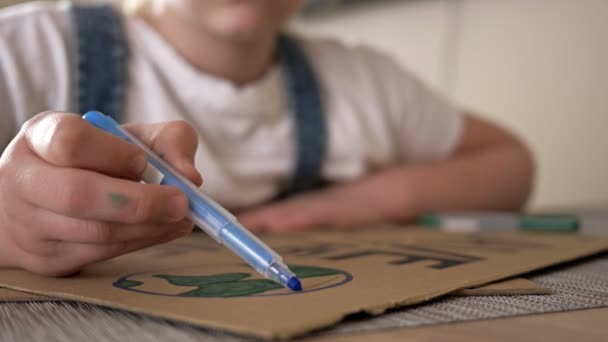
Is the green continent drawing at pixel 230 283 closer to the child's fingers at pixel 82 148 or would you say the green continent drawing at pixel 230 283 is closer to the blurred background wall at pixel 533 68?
the child's fingers at pixel 82 148

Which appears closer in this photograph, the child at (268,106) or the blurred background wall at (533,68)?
the child at (268,106)

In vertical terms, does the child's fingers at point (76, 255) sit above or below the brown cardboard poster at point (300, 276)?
above

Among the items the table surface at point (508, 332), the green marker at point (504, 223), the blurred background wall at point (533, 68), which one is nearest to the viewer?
the table surface at point (508, 332)

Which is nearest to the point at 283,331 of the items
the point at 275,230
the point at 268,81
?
the point at 275,230

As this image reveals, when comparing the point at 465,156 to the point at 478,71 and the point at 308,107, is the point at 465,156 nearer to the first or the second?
the point at 308,107

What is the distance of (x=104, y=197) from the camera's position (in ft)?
0.75

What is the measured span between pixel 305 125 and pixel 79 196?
0.45 m

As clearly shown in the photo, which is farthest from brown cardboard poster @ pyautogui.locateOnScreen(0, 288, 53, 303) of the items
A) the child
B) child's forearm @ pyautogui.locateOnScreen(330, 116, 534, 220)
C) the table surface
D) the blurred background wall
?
the blurred background wall

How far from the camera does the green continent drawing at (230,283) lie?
231mm

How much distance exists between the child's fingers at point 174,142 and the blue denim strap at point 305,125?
38cm

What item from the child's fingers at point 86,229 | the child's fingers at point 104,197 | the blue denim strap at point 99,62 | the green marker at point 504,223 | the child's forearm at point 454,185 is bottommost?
the green marker at point 504,223

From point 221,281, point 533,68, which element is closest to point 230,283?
point 221,281

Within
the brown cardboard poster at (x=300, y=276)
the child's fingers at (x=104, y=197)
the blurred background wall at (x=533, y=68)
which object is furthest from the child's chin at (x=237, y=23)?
the blurred background wall at (x=533, y=68)

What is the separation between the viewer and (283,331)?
0.58 ft
